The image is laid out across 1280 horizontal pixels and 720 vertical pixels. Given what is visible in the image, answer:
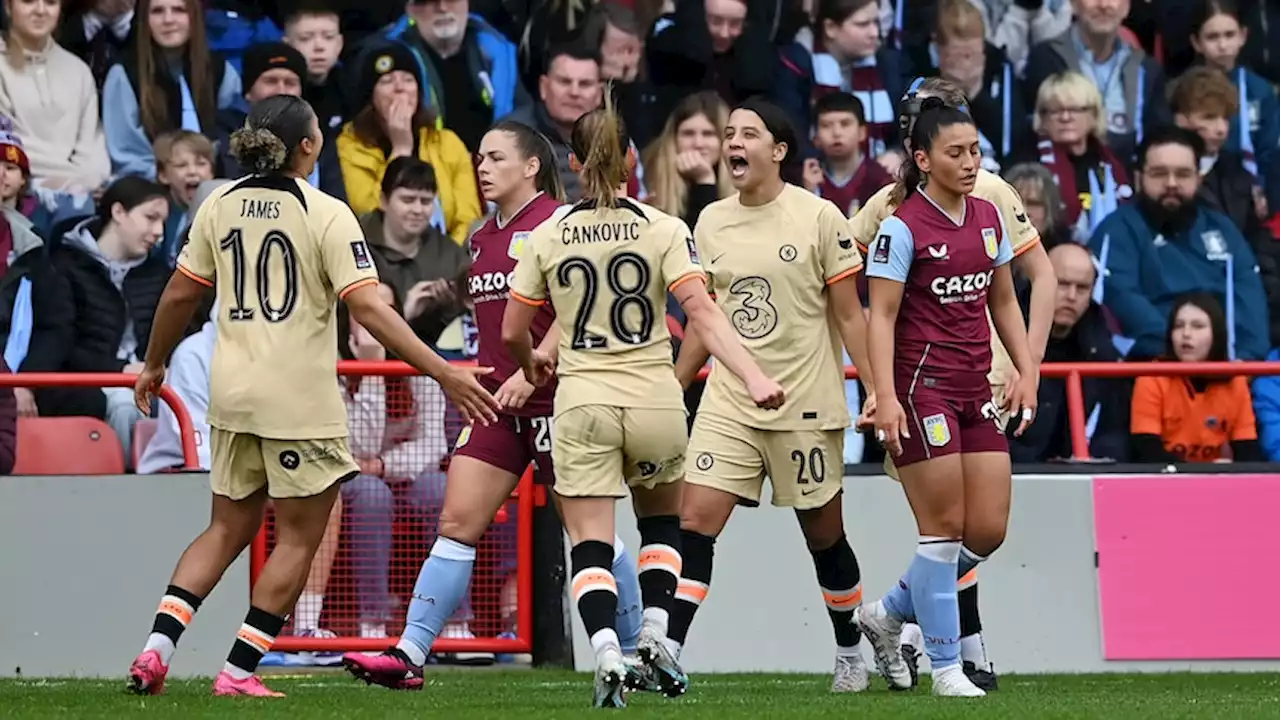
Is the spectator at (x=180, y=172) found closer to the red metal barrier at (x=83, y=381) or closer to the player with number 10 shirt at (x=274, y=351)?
the red metal barrier at (x=83, y=381)

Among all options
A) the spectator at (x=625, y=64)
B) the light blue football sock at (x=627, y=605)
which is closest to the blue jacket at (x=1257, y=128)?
the spectator at (x=625, y=64)

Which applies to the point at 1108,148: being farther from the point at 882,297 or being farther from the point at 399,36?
the point at 882,297

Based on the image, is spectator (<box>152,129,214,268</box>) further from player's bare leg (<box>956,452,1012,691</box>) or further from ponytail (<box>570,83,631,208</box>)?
player's bare leg (<box>956,452,1012,691</box>)

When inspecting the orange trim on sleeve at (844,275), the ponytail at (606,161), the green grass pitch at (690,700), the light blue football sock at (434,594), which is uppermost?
the ponytail at (606,161)

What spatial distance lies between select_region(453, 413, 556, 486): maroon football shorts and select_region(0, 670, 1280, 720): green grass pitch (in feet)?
3.11

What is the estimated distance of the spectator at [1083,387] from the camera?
12.3m

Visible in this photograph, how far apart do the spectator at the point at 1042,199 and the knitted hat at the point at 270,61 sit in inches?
169

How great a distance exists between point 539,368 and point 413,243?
4680 mm

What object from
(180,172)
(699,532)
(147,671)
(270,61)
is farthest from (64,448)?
(699,532)

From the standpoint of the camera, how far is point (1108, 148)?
14.7 meters

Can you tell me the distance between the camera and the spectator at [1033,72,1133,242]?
14477 mm

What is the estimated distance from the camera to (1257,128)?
1531cm

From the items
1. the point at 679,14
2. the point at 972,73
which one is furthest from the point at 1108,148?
the point at 679,14

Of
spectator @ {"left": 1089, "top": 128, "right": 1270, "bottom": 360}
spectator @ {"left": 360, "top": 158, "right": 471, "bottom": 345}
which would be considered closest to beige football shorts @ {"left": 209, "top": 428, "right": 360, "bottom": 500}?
spectator @ {"left": 360, "top": 158, "right": 471, "bottom": 345}
